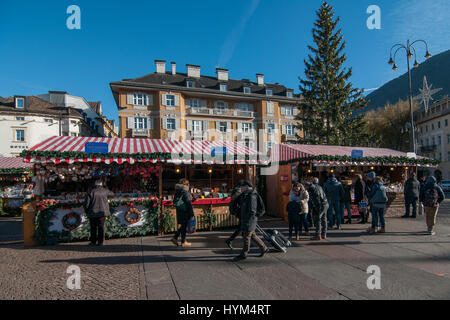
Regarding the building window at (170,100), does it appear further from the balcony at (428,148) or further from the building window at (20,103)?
the balcony at (428,148)

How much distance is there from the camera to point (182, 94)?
3272 centimetres

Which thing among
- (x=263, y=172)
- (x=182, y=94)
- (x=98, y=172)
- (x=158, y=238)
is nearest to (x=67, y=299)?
(x=158, y=238)

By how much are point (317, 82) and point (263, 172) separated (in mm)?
12472

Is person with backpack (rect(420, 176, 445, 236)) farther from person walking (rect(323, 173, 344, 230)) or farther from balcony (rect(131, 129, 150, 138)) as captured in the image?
balcony (rect(131, 129, 150, 138))

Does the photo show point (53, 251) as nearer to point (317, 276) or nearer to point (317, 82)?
point (317, 276)

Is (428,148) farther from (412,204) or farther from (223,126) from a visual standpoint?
(412,204)

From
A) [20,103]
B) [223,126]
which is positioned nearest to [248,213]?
[223,126]

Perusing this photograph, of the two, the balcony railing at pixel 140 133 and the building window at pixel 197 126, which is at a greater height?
the building window at pixel 197 126

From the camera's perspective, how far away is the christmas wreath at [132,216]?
7645mm

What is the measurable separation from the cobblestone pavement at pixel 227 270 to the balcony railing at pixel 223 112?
2731cm

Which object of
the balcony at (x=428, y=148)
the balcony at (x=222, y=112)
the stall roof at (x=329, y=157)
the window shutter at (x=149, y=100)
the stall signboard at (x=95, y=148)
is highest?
the window shutter at (x=149, y=100)

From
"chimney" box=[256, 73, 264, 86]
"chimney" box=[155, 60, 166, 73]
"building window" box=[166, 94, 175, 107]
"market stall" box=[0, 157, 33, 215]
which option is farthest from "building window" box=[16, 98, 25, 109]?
"chimney" box=[256, 73, 264, 86]

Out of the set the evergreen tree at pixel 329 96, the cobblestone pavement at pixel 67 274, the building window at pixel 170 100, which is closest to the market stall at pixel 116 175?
the cobblestone pavement at pixel 67 274

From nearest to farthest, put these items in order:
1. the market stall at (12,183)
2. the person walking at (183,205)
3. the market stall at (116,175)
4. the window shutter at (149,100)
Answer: the person walking at (183,205), the market stall at (116,175), the market stall at (12,183), the window shutter at (149,100)
